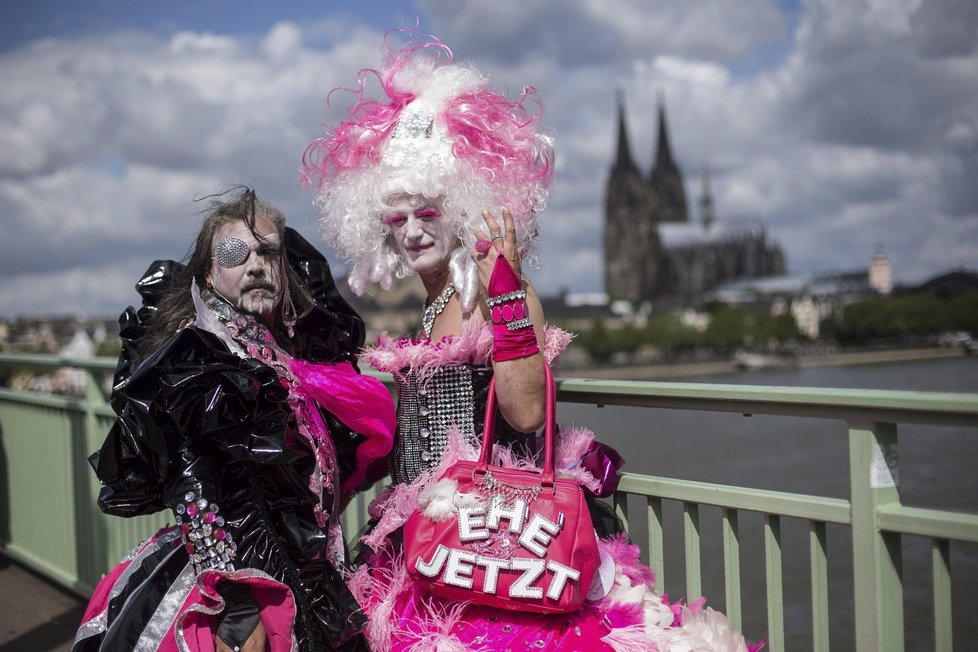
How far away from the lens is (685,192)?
127 meters

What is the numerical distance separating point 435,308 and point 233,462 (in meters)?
0.65

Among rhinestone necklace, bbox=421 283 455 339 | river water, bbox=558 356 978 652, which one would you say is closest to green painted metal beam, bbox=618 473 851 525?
river water, bbox=558 356 978 652

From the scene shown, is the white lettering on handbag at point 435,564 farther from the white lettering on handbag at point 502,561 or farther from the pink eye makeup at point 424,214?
the pink eye makeup at point 424,214

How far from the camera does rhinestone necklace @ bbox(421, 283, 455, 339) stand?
2.35 m

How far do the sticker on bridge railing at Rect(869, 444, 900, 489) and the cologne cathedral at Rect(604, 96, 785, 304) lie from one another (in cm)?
11714

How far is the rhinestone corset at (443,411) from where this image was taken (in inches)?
87.0

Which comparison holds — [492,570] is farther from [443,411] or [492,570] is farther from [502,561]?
[443,411]

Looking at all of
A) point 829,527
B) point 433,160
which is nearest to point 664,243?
point 829,527

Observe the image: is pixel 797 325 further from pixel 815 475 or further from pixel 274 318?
pixel 274 318

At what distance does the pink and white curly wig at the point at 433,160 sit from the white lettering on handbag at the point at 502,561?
562 mm

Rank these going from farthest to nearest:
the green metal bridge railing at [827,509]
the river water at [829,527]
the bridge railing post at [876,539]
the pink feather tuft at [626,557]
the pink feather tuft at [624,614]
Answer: the river water at [829,527]
the pink feather tuft at [626,557]
the pink feather tuft at [624,614]
the bridge railing post at [876,539]
the green metal bridge railing at [827,509]

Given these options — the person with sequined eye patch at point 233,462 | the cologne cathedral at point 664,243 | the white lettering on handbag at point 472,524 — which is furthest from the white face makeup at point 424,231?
the cologne cathedral at point 664,243

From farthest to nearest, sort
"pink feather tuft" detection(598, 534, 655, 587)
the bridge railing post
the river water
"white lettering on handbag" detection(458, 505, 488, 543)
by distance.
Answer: the river water → "pink feather tuft" detection(598, 534, 655, 587) → "white lettering on handbag" detection(458, 505, 488, 543) → the bridge railing post

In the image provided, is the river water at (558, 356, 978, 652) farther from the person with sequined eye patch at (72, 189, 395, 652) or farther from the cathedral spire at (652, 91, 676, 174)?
the cathedral spire at (652, 91, 676, 174)
